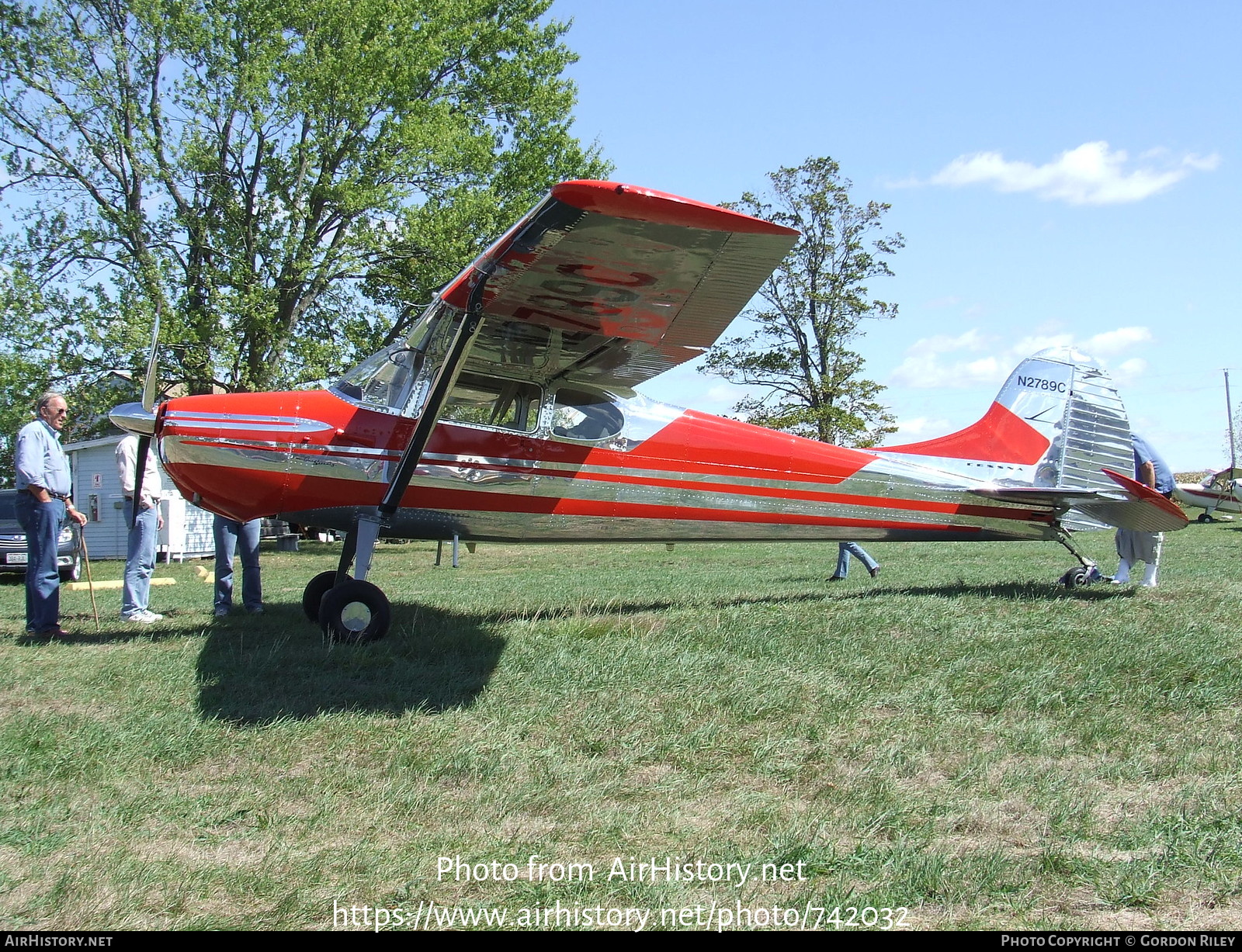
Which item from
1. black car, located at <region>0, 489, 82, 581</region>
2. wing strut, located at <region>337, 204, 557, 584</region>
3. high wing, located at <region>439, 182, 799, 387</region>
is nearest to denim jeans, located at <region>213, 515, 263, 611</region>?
wing strut, located at <region>337, 204, 557, 584</region>

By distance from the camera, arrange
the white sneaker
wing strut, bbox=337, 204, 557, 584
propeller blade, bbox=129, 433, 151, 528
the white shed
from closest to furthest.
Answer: wing strut, bbox=337, 204, 557, 584, propeller blade, bbox=129, 433, 151, 528, the white sneaker, the white shed

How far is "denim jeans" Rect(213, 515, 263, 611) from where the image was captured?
316 inches

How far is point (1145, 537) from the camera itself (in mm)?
8688

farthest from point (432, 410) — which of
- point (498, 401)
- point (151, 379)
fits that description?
point (151, 379)

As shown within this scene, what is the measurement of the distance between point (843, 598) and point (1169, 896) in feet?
16.8

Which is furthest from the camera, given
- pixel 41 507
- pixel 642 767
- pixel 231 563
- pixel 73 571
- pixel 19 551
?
pixel 19 551

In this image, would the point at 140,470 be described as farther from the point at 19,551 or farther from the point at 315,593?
the point at 19,551

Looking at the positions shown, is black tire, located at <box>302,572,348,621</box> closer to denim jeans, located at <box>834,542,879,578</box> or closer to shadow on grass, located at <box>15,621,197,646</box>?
shadow on grass, located at <box>15,621,197,646</box>

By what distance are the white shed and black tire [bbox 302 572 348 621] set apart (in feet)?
51.1

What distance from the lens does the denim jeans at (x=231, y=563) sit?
8.02m

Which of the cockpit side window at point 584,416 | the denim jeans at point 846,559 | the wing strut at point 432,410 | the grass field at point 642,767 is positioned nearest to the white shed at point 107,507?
the grass field at point 642,767

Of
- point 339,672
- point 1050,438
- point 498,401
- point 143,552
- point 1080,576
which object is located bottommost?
point 339,672

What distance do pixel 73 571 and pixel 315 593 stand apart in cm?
951

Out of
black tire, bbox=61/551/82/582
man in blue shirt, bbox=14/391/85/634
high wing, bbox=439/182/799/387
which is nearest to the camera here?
high wing, bbox=439/182/799/387
